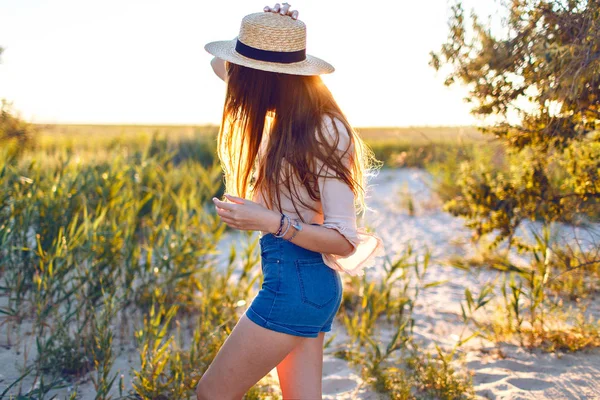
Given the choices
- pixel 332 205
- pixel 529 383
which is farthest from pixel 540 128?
pixel 332 205

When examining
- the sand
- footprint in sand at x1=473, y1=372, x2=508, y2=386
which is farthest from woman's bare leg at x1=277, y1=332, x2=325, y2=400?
footprint in sand at x1=473, y1=372, x2=508, y2=386

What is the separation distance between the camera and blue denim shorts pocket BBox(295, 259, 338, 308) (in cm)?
187

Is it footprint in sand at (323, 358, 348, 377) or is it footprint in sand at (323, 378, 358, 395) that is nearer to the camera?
footprint in sand at (323, 378, 358, 395)

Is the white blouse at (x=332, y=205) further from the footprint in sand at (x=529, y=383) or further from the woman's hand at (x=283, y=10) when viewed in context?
the footprint in sand at (x=529, y=383)

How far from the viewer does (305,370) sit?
2.07m

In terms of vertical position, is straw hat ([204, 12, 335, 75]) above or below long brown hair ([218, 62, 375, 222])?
above

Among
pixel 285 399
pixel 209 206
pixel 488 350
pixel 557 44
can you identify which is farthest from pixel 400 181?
pixel 285 399

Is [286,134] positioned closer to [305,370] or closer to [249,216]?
[249,216]

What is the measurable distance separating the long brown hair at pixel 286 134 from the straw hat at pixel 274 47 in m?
0.05

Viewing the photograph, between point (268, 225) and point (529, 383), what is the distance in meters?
2.07

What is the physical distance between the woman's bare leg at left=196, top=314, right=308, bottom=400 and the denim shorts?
0.11 ft

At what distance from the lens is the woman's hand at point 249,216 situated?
1.80 metres

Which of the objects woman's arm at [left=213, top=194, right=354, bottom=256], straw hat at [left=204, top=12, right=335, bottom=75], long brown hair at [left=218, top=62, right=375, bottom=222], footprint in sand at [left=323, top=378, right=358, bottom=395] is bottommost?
footprint in sand at [left=323, top=378, right=358, bottom=395]

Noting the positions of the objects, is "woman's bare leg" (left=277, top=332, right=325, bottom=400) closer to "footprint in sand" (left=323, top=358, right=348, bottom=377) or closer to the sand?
the sand
